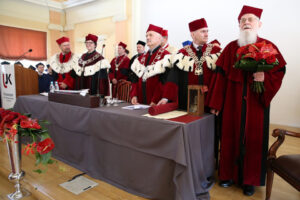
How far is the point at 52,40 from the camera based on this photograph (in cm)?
958

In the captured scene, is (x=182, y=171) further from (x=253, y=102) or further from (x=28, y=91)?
(x=28, y=91)

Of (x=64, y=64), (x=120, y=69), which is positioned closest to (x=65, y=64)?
(x=64, y=64)

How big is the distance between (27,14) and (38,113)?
7.24m

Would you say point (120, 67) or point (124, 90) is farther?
point (120, 67)

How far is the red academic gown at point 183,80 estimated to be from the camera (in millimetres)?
2525

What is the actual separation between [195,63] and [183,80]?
26 centimetres

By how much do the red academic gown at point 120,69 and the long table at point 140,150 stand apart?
2.92 meters

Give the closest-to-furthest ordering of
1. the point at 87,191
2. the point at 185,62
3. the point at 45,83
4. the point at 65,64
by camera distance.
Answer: the point at 87,191, the point at 185,62, the point at 65,64, the point at 45,83

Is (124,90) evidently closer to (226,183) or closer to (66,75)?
(66,75)

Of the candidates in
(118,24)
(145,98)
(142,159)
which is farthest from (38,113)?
(118,24)

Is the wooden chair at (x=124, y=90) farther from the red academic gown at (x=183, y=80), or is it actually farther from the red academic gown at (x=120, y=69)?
the red academic gown at (x=120, y=69)

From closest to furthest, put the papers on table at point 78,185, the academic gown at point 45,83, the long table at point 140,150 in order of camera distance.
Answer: the long table at point 140,150, the papers on table at point 78,185, the academic gown at point 45,83

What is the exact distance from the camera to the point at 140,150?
210 cm

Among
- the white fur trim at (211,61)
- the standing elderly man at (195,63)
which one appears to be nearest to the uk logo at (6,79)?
the standing elderly man at (195,63)
